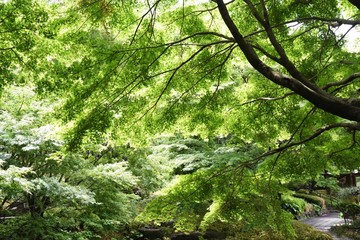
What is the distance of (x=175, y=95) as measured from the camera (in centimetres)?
559

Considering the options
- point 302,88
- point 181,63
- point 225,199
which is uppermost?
point 181,63

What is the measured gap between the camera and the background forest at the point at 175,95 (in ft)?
11.7

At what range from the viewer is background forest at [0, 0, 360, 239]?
Result: 11.7 feet

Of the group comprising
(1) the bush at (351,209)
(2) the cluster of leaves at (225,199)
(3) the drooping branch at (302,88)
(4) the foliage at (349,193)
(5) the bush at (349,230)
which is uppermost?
(4) the foliage at (349,193)

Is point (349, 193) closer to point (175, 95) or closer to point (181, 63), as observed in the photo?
point (175, 95)

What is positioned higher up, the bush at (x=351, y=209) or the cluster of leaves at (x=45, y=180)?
the bush at (x=351, y=209)

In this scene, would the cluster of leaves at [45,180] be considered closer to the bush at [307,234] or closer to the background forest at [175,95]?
the background forest at [175,95]

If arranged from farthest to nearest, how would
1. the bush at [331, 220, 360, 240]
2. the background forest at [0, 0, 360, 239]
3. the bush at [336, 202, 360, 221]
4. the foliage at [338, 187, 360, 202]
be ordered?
1. the foliage at [338, 187, 360, 202]
2. the bush at [336, 202, 360, 221]
3. the bush at [331, 220, 360, 240]
4. the background forest at [0, 0, 360, 239]

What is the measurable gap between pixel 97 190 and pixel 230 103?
4.59 meters

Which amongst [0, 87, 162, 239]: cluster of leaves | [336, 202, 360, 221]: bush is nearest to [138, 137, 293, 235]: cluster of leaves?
[0, 87, 162, 239]: cluster of leaves

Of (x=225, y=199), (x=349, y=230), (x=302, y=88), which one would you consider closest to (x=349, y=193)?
(x=349, y=230)

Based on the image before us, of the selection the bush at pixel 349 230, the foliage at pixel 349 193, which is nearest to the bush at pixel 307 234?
the bush at pixel 349 230

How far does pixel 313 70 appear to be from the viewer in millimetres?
5305

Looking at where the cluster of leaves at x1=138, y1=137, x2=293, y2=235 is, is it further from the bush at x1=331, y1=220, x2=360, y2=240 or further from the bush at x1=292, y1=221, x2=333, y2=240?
the bush at x1=331, y1=220, x2=360, y2=240
